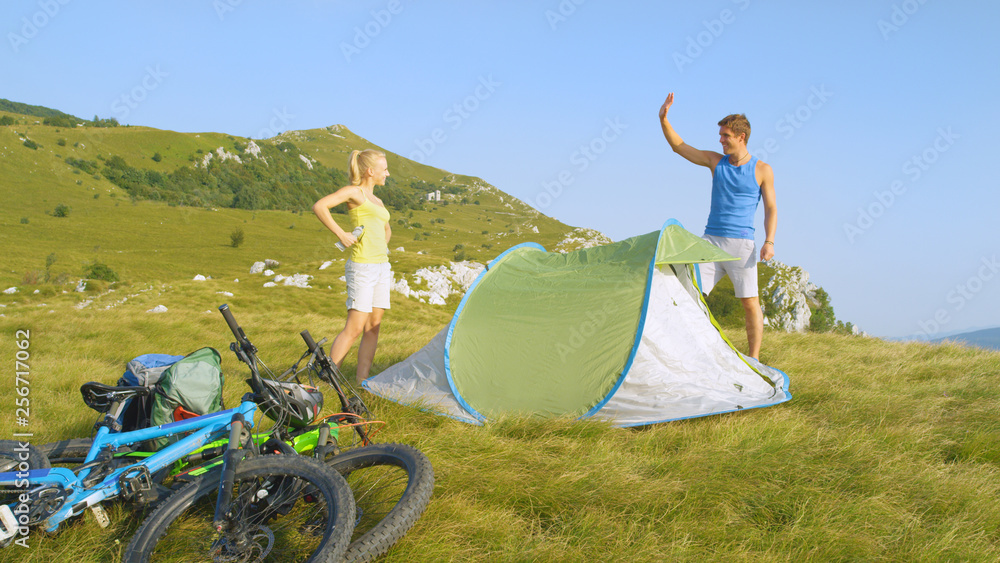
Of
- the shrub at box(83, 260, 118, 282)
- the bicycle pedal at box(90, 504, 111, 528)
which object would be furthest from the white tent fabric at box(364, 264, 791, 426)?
the shrub at box(83, 260, 118, 282)

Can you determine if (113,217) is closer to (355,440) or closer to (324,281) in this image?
(324,281)

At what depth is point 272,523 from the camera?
2805 mm

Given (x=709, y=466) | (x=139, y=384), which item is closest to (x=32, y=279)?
(x=139, y=384)

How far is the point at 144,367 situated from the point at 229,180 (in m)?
122

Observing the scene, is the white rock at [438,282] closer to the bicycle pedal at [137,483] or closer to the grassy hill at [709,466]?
the grassy hill at [709,466]

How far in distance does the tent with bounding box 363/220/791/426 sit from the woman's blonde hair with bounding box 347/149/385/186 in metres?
1.69

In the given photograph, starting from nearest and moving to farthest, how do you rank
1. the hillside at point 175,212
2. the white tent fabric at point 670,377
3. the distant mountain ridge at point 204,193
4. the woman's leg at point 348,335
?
1. the white tent fabric at point 670,377
2. the woman's leg at point 348,335
3. the distant mountain ridge at point 204,193
4. the hillside at point 175,212

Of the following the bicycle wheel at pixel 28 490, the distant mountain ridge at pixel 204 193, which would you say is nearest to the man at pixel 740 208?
the bicycle wheel at pixel 28 490

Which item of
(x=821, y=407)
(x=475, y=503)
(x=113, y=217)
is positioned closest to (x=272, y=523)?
(x=475, y=503)

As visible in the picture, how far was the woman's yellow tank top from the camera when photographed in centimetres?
513

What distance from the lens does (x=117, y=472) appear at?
8.93 feet

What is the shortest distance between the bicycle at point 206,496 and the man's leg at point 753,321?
4.64m

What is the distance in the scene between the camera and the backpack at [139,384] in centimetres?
330

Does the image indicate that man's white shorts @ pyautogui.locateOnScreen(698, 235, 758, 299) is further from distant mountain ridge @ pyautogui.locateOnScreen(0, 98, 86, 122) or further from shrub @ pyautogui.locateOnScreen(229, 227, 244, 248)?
distant mountain ridge @ pyautogui.locateOnScreen(0, 98, 86, 122)
